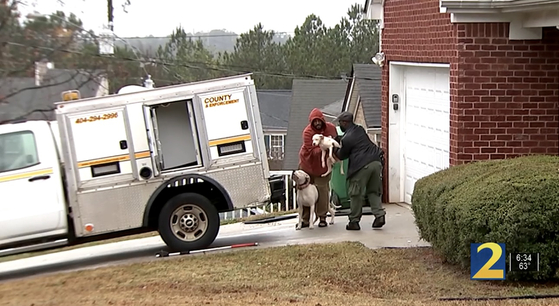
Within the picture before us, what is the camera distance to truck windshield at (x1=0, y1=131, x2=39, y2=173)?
10.1 meters

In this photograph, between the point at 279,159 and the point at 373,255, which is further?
the point at 279,159

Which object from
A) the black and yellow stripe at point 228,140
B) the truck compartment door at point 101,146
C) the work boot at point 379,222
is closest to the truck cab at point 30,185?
the truck compartment door at point 101,146

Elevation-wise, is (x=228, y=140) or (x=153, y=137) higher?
(x=153, y=137)

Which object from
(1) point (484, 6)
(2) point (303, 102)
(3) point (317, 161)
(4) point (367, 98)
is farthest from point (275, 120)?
(1) point (484, 6)

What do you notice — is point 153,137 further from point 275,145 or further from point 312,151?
point 275,145

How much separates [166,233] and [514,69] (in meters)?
5.32

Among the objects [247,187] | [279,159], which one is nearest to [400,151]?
[247,187]

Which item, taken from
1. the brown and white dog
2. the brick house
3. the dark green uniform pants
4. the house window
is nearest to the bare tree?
the brown and white dog

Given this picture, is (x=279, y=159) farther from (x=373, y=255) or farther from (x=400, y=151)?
(x=373, y=255)

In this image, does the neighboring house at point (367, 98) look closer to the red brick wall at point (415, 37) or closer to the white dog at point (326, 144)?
the red brick wall at point (415, 37)

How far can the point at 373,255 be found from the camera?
31.5 ft

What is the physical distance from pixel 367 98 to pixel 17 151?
16.0 m

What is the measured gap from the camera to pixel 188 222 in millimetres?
10633
